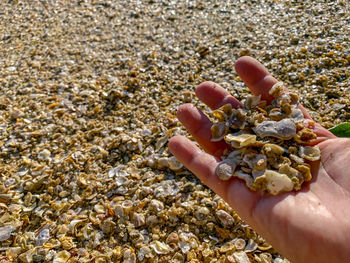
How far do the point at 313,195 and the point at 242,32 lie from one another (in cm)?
172

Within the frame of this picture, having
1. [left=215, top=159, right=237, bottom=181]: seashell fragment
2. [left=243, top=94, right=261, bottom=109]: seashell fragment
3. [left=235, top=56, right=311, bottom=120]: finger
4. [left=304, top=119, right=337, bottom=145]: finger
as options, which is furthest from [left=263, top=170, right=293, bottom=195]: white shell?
[left=235, top=56, right=311, bottom=120]: finger

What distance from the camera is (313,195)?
1.39 metres

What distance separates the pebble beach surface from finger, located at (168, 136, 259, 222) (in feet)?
0.81

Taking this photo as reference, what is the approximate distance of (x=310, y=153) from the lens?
1.52 m

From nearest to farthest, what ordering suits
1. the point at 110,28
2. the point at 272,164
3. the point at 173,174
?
the point at 272,164
the point at 173,174
the point at 110,28

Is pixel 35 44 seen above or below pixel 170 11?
below

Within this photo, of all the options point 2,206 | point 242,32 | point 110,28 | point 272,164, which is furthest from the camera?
point 110,28

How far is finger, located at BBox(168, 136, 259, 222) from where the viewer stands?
4.63ft

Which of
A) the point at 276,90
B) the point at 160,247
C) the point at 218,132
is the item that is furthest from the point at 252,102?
the point at 160,247

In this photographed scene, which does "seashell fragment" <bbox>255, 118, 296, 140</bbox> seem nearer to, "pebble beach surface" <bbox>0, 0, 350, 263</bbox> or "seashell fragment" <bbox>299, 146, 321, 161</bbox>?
"seashell fragment" <bbox>299, 146, 321, 161</bbox>

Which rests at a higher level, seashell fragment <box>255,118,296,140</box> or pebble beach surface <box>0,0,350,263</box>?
seashell fragment <box>255,118,296,140</box>

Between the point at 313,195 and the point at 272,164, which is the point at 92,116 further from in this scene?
the point at 313,195

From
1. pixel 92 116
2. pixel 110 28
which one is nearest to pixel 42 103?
pixel 92 116

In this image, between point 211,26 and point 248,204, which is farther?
point 211,26
